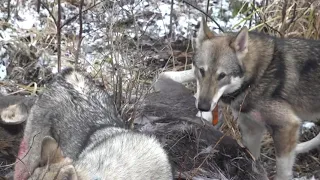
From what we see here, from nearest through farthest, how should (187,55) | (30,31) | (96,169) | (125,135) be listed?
(96,169)
(125,135)
(187,55)
(30,31)

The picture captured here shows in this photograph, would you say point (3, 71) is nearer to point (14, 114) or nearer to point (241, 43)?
point (14, 114)

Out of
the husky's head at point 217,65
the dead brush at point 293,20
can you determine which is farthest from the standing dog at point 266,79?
the dead brush at point 293,20

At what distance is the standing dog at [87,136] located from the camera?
4.21 meters

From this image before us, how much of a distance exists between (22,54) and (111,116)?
377cm

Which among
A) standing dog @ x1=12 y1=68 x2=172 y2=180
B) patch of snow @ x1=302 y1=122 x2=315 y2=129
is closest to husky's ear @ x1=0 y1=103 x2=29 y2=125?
standing dog @ x1=12 y1=68 x2=172 y2=180

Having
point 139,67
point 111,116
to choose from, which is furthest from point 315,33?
point 111,116

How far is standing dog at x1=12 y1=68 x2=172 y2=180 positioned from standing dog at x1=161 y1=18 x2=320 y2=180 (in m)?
1.02

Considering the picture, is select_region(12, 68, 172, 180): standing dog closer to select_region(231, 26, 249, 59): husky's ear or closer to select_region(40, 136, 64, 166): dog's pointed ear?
select_region(40, 136, 64, 166): dog's pointed ear

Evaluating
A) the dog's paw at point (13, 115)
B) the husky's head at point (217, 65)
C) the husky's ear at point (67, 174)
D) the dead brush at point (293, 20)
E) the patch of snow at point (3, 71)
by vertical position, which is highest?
the dead brush at point (293, 20)

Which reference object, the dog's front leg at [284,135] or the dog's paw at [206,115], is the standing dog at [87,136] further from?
the dog's front leg at [284,135]

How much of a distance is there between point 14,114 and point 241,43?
231 cm

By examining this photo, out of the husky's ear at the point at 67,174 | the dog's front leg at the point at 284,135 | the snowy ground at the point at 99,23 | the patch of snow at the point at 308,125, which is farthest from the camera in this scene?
the snowy ground at the point at 99,23

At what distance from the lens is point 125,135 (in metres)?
4.60

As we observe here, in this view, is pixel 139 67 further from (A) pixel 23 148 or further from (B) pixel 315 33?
(B) pixel 315 33
